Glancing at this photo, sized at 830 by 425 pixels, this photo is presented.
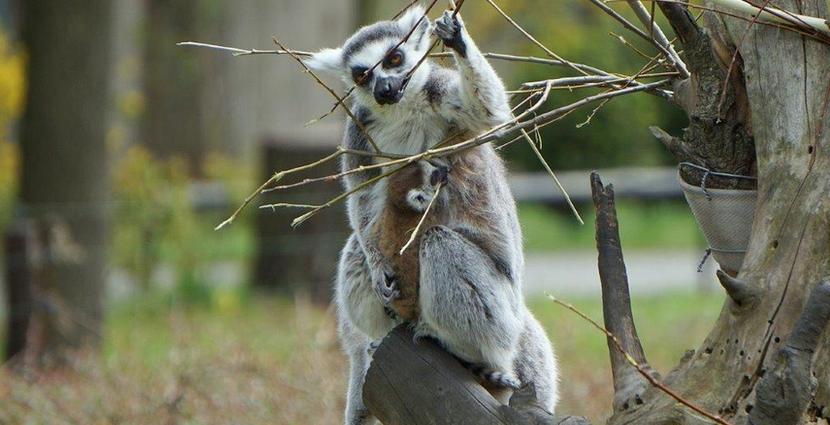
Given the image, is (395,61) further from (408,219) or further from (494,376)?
(494,376)

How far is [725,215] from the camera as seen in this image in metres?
3.65

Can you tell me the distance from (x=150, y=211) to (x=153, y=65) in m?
7.54

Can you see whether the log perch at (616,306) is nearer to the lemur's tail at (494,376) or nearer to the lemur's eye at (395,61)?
the lemur's tail at (494,376)

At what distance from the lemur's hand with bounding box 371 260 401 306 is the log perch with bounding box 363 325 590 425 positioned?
0.42 ft

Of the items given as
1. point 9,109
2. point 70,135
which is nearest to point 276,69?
point 9,109

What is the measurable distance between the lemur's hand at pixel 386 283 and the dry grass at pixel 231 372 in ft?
7.08

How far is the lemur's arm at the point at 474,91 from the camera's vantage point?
13.7 ft

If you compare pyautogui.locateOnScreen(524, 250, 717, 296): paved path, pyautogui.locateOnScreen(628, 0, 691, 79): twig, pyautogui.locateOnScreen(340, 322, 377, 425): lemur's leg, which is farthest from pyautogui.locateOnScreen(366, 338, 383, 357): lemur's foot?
pyautogui.locateOnScreen(524, 250, 717, 296): paved path

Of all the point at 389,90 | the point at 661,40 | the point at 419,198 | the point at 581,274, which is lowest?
the point at 581,274

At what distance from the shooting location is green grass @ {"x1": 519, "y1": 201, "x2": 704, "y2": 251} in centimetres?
1650

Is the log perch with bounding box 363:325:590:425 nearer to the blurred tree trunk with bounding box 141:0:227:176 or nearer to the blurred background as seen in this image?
the blurred background

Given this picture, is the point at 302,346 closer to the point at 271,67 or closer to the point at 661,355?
the point at 661,355

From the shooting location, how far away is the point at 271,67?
67.2ft

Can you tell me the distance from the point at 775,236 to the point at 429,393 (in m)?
1.39
